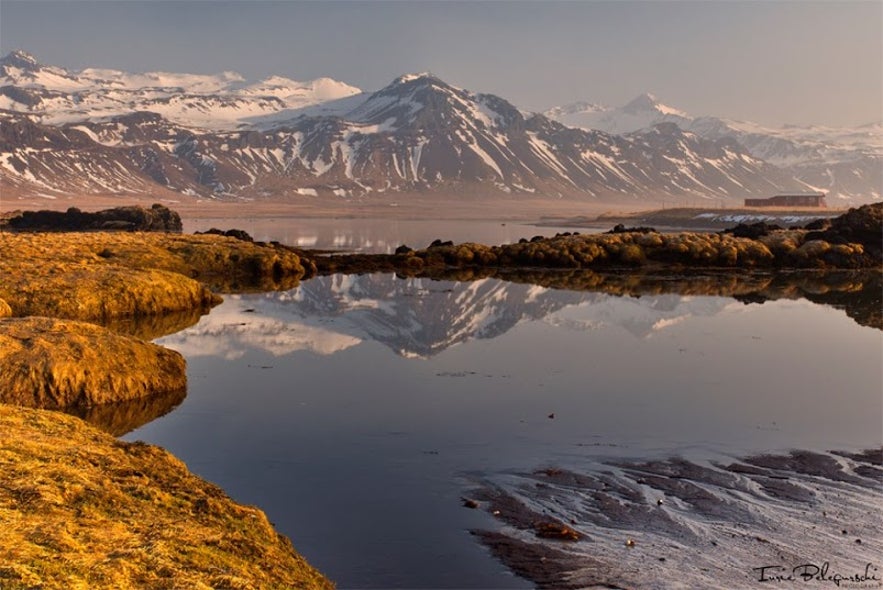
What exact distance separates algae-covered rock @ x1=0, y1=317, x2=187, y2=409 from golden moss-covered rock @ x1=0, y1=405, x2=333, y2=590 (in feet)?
22.5

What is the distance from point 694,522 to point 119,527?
983cm

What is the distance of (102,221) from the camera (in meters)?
119

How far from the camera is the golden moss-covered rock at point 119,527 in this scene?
876cm

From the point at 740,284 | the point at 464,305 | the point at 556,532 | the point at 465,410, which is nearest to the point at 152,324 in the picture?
the point at 464,305

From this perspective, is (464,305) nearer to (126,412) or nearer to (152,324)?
(152,324)

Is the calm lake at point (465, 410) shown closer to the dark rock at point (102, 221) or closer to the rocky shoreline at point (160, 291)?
the rocky shoreline at point (160, 291)

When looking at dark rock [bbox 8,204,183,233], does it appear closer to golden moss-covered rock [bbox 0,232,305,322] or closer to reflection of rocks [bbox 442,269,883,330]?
golden moss-covered rock [bbox 0,232,305,322]

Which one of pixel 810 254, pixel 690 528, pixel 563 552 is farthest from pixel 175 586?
pixel 810 254

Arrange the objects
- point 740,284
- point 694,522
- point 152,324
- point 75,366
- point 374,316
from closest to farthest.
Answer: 1. point 694,522
2. point 75,366
3. point 152,324
4. point 374,316
5. point 740,284

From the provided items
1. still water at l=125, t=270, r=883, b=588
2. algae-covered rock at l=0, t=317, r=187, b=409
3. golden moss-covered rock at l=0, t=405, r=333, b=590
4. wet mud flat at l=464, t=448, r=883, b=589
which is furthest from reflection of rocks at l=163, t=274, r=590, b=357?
golden moss-covered rock at l=0, t=405, r=333, b=590

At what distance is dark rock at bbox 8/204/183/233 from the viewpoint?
4540 inches

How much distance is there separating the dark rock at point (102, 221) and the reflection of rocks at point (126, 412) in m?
97.2
